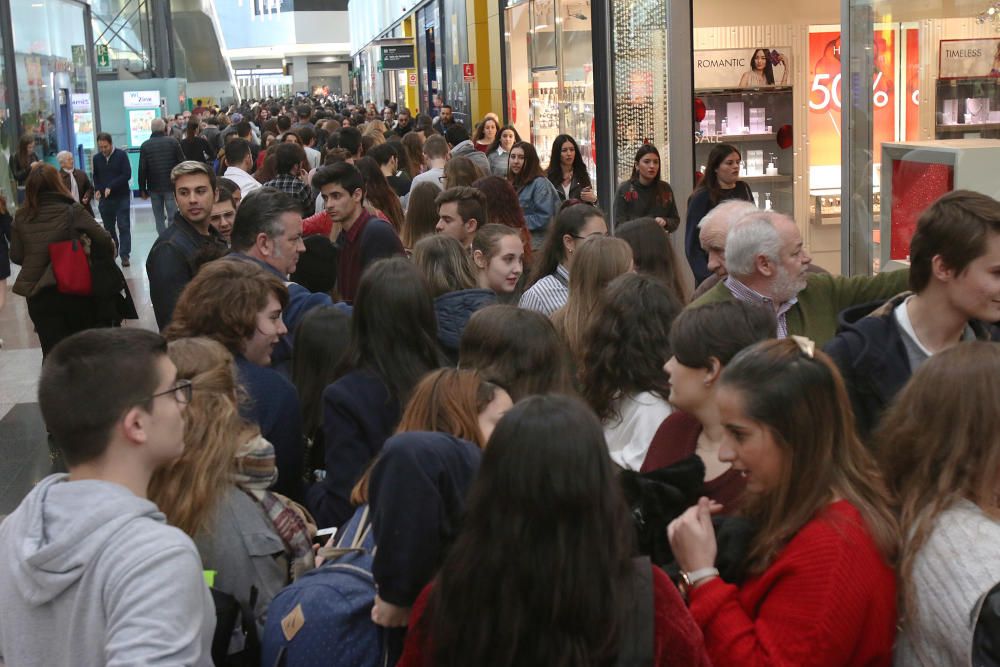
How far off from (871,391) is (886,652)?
1214mm

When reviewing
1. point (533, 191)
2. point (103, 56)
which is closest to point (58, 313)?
point (533, 191)

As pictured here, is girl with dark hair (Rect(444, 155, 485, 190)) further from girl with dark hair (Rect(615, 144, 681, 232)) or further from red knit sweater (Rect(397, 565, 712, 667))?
red knit sweater (Rect(397, 565, 712, 667))

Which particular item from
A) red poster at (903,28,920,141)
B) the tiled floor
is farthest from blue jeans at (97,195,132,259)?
red poster at (903,28,920,141)

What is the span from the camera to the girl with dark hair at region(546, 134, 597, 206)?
11625 millimetres

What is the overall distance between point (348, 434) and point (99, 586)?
5.07 feet

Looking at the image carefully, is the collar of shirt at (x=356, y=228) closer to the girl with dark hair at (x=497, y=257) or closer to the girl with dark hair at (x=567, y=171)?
the girl with dark hair at (x=497, y=257)

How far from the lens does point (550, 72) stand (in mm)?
17500

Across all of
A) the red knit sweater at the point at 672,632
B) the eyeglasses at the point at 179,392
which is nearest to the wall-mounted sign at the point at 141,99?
the eyeglasses at the point at 179,392

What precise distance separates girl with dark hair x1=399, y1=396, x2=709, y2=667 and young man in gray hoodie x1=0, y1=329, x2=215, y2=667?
53cm

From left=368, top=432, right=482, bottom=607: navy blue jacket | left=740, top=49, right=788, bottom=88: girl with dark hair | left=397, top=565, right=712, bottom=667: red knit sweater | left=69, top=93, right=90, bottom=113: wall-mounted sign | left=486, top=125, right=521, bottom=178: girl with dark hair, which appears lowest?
left=397, top=565, right=712, bottom=667: red knit sweater

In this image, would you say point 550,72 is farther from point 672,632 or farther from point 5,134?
point 672,632

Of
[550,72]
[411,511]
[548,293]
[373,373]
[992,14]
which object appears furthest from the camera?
[550,72]

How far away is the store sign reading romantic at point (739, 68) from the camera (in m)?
12.9

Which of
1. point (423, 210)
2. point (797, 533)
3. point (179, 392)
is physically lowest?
point (797, 533)
